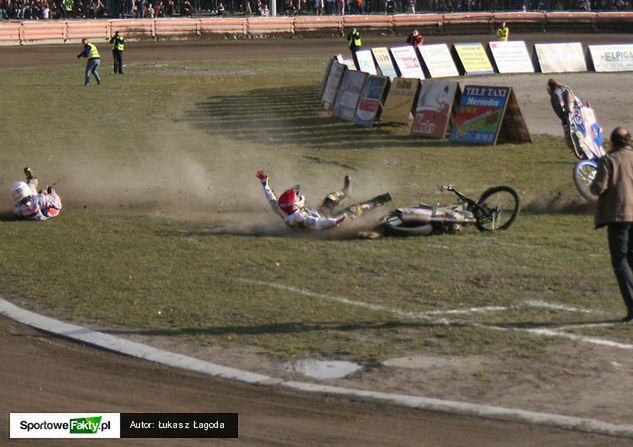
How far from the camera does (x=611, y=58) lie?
4431 centimetres

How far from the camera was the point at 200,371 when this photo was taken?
9859mm

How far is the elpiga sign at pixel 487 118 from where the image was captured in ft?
83.6

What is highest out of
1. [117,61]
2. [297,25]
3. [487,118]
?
[297,25]

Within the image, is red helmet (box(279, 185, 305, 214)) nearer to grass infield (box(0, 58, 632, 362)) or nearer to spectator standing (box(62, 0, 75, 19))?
grass infield (box(0, 58, 632, 362))

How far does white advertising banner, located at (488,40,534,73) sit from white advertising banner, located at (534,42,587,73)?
583 mm

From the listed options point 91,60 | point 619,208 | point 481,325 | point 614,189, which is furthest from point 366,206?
point 91,60

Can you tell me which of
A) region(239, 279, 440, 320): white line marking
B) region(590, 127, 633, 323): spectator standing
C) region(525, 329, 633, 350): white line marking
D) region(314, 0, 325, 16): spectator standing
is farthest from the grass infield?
region(314, 0, 325, 16): spectator standing

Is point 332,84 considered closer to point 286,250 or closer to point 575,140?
point 575,140

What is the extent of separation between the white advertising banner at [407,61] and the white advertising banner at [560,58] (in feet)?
21.1

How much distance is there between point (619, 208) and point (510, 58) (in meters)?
33.5

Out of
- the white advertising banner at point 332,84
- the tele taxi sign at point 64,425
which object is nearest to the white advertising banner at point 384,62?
the white advertising banner at point 332,84

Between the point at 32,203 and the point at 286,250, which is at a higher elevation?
the point at 32,203

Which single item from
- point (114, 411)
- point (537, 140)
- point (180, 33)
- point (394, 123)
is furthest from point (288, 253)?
point (180, 33)

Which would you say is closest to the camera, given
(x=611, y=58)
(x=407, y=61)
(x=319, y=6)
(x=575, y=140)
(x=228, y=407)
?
(x=228, y=407)
